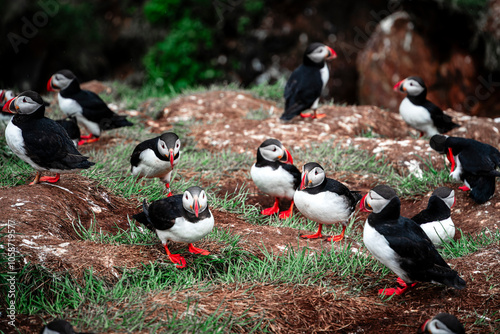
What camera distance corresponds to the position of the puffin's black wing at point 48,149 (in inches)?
165

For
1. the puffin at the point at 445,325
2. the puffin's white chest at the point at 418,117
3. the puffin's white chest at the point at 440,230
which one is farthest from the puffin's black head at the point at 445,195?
the puffin's white chest at the point at 418,117

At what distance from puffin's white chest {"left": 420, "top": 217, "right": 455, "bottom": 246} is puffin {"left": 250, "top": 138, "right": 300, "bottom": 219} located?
1.26 meters

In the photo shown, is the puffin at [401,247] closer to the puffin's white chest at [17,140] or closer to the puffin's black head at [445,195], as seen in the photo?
the puffin's black head at [445,195]

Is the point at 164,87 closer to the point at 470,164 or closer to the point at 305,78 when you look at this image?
the point at 305,78

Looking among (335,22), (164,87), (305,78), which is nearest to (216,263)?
(305,78)

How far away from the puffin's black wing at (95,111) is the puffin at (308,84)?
7.19 ft

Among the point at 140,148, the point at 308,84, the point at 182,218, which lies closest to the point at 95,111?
the point at 140,148

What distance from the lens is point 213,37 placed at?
12328 millimetres

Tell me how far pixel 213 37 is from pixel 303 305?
9.80 metres

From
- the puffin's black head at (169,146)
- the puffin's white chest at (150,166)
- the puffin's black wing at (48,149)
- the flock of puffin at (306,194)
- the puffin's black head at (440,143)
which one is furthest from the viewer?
the puffin's black head at (440,143)

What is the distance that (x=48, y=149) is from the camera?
13.8 ft

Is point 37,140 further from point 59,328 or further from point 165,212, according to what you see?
point 59,328

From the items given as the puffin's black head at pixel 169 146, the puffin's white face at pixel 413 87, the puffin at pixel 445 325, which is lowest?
the puffin at pixel 445 325

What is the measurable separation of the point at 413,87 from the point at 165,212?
4.19 m
